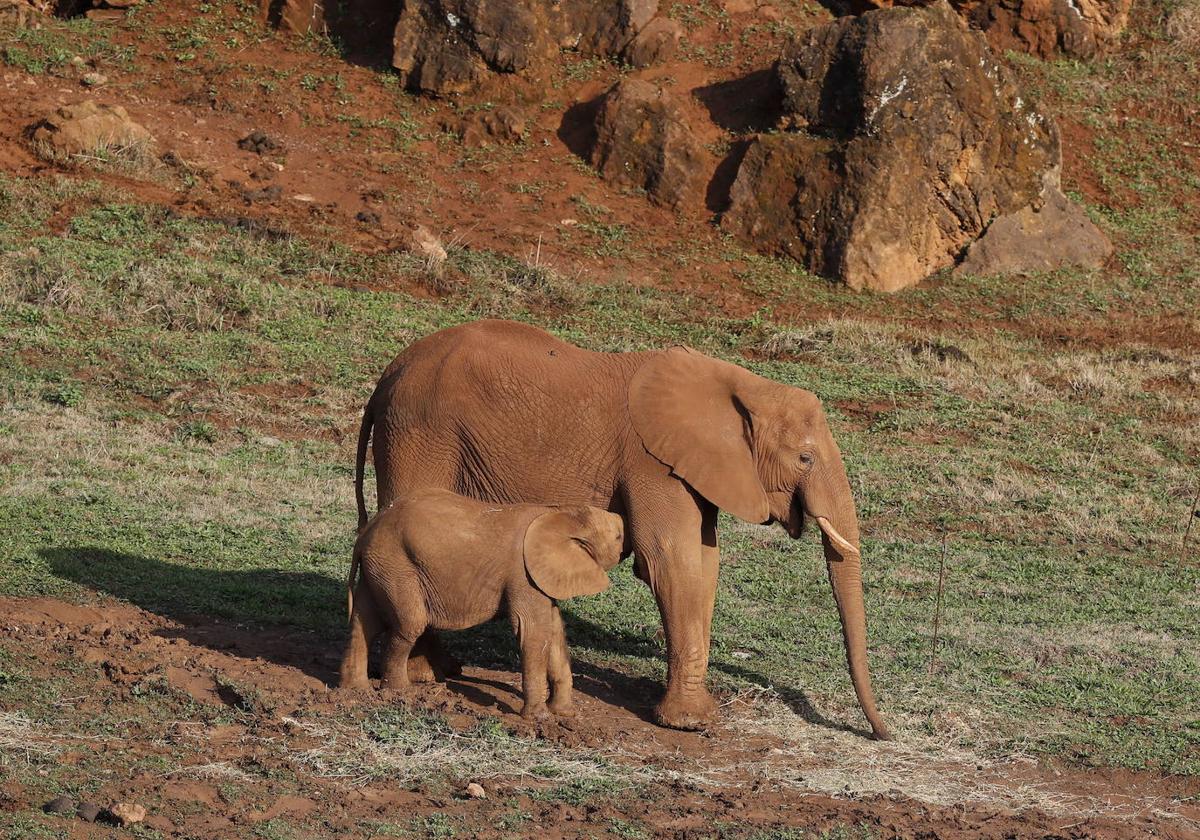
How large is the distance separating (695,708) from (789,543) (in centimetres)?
501

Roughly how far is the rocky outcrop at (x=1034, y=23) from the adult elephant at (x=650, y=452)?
21157 millimetres

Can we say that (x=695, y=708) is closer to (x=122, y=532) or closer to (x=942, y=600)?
(x=942, y=600)

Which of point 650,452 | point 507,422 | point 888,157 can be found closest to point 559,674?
point 650,452

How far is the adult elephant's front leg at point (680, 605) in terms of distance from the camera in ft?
30.3

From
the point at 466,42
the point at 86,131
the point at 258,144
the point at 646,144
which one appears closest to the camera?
the point at 86,131

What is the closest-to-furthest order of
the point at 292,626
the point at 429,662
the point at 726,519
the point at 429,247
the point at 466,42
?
1. the point at 429,662
2. the point at 292,626
3. the point at 726,519
4. the point at 429,247
5. the point at 466,42

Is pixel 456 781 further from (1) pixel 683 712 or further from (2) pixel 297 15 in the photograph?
(2) pixel 297 15

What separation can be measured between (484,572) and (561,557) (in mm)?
430

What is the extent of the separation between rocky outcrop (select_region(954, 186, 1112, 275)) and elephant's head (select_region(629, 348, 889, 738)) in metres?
15.1

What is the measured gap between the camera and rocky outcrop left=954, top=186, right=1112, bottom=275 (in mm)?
24016

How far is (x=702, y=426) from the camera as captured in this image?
30.7 feet

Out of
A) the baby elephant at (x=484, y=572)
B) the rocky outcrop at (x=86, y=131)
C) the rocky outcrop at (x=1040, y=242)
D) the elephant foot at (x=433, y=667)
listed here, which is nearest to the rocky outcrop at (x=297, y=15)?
the rocky outcrop at (x=86, y=131)

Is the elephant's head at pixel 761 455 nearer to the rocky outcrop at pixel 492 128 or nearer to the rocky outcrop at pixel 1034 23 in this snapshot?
the rocky outcrop at pixel 492 128

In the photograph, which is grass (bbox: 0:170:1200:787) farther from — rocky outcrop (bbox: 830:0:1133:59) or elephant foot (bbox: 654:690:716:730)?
rocky outcrop (bbox: 830:0:1133:59)
